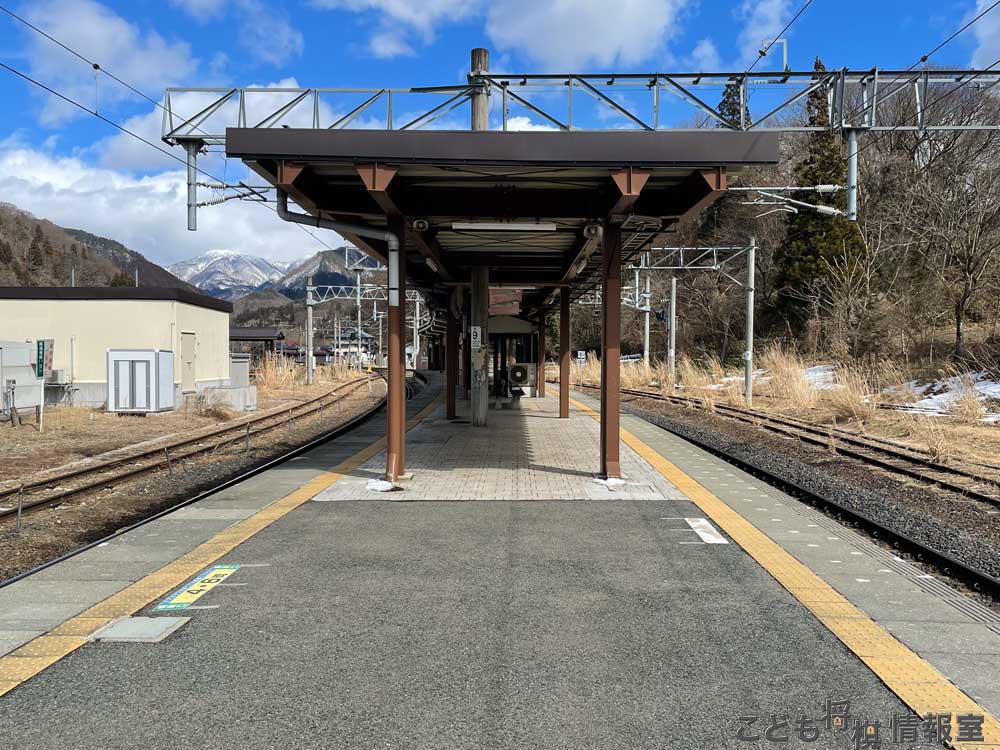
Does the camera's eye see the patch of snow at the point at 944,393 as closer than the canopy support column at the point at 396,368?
No

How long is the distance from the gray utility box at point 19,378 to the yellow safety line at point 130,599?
12.6 meters

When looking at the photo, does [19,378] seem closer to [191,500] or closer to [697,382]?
[191,500]

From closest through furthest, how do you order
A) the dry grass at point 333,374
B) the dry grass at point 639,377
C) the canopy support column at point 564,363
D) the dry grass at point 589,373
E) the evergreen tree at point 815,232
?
1. the canopy support column at point 564,363
2. the dry grass at point 639,377
3. the evergreen tree at point 815,232
4. the dry grass at point 333,374
5. the dry grass at point 589,373

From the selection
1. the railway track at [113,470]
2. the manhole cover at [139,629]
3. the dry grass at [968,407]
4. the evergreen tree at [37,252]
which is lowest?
the railway track at [113,470]

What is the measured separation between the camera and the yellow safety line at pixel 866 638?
3598 mm

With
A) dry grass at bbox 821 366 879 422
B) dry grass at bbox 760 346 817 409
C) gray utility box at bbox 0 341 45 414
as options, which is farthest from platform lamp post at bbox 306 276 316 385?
dry grass at bbox 821 366 879 422

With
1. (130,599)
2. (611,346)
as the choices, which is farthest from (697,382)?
(130,599)

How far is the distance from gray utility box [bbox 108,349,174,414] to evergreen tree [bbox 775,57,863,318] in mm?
27996

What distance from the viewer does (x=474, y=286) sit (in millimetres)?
15984

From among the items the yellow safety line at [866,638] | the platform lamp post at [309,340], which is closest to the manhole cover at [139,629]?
the yellow safety line at [866,638]

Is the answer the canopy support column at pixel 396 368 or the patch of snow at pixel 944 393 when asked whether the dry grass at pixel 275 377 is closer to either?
the canopy support column at pixel 396 368

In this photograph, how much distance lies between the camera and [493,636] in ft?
14.6

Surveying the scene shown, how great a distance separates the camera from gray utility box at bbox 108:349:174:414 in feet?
65.8

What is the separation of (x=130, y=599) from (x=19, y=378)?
16181mm
